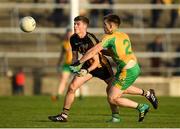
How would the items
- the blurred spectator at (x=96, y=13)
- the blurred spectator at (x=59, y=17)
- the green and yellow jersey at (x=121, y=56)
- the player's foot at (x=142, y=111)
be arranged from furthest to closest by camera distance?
the blurred spectator at (x=59, y=17)
the blurred spectator at (x=96, y=13)
the player's foot at (x=142, y=111)
the green and yellow jersey at (x=121, y=56)

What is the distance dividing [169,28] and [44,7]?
15.3 ft

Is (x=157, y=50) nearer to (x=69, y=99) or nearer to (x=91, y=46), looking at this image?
(x=91, y=46)

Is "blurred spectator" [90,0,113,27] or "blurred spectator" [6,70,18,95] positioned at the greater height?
"blurred spectator" [90,0,113,27]

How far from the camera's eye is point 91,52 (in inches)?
570

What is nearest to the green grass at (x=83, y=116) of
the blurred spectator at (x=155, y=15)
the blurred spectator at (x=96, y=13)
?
the blurred spectator at (x=96, y=13)

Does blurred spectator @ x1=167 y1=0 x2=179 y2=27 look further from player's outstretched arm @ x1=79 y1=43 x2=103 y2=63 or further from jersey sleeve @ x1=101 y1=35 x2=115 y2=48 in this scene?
player's outstretched arm @ x1=79 y1=43 x2=103 y2=63

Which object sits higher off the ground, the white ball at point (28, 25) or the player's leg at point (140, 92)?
the white ball at point (28, 25)

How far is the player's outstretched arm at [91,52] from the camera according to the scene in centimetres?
1443

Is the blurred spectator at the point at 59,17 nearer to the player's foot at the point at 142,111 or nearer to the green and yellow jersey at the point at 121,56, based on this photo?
the green and yellow jersey at the point at 121,56

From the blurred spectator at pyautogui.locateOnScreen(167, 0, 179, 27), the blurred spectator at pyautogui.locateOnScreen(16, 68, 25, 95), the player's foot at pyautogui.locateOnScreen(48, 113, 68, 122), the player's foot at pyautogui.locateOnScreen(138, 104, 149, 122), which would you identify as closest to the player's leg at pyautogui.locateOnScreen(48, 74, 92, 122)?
the player's foot at pyautogui.locateOnScreen(48, 113, 68, 122)

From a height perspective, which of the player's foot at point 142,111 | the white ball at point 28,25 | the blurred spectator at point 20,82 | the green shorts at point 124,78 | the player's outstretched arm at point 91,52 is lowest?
the blurred spectator at point 20,82

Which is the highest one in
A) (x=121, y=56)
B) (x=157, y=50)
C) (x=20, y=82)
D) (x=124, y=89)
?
(x=121, y=56)

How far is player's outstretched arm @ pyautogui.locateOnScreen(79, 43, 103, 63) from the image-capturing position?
14.4 metres

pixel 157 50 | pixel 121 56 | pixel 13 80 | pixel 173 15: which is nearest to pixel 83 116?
pixel 121 56
